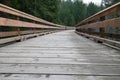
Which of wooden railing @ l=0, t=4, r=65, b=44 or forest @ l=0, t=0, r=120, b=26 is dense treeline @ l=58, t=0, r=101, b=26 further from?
wooden railing @ l=0, t=4, r=65, b=44

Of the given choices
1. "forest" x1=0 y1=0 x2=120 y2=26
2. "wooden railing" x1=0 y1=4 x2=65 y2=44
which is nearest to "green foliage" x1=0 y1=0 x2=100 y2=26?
"forest" x1=0 y1=0 x2=120 y2=26

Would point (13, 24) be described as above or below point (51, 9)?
below

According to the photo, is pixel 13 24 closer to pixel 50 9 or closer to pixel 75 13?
pixel 50 9

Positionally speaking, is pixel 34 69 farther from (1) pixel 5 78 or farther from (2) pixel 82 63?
(2) pixel 82 63

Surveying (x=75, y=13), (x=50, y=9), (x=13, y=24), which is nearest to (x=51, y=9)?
(x=50, y=9)

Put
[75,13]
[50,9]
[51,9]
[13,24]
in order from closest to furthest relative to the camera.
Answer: [13,24] → [50,9] → [51,9] → [75,13]

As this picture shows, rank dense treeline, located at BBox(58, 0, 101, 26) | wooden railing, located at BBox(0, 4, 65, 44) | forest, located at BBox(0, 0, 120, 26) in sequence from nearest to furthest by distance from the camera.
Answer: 1. wooden railing, located at BBox(0, 4, 65, 44)
2. forest, located at BBox(0, 0, 120, 26)
3. dense treeline, located at BBox(58, 0, 101, 26)

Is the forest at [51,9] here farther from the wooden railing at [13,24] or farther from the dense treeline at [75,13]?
the wooden railing at [13,24]

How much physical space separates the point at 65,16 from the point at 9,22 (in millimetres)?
82273

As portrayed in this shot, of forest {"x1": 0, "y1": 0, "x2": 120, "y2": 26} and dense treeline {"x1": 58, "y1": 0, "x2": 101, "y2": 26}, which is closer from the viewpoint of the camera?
forest {"x1": 0, "y1": 0, "x2": 120, "y2": 26}

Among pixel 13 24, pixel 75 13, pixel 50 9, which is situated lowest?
pixel 13 24

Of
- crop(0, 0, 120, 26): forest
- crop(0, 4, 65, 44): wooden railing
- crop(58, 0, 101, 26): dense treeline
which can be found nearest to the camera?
crop(0, 4, 65, 44): wooden railing

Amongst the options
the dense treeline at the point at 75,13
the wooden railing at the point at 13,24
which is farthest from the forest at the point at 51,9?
the wooden railing at the point at 13,24

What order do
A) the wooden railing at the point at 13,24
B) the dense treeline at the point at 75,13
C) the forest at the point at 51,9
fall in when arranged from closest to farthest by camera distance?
the wooden railing at the point at 13,24, the forest at the point at 51,9, the dense treeline at the point at 75,13
